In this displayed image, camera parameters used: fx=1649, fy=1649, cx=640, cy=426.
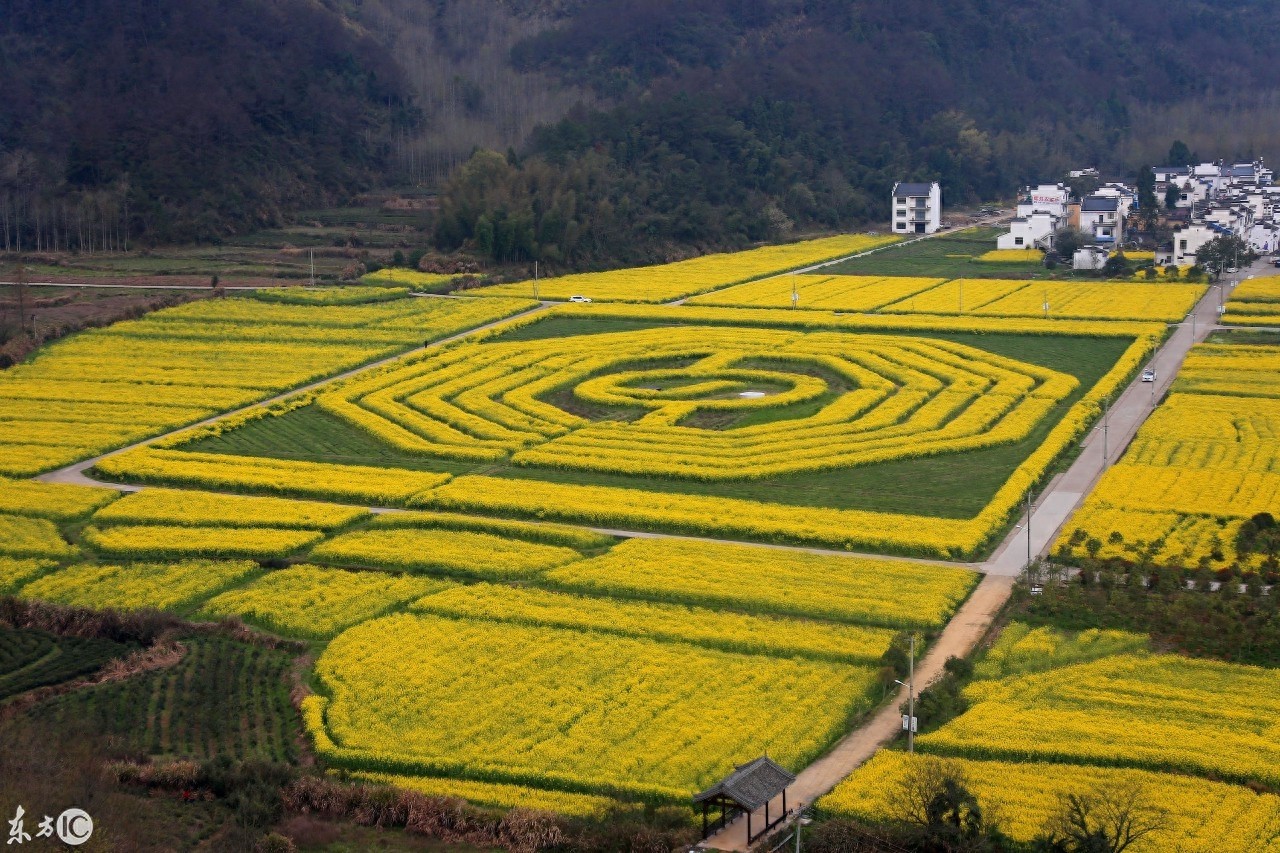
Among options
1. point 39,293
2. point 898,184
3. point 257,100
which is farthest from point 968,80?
point 39,293

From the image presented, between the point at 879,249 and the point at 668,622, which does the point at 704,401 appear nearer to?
the point at 668,622

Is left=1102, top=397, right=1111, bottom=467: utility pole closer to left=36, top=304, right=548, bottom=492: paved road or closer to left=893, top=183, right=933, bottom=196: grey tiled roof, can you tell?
left=36, top=304, right=548, bottom=492: paved road

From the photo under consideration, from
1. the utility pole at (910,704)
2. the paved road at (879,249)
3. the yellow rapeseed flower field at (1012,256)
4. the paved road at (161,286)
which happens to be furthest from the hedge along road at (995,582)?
the paved road at (161,286)

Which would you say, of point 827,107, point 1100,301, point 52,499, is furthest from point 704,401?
point 827,107

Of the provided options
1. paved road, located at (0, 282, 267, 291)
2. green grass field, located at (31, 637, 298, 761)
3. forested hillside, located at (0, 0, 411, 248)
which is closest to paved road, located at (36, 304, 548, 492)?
green grass field, located at (31, 637, 298, 761)

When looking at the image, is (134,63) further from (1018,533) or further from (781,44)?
(1018,533)

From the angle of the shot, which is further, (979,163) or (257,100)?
(979,163)
